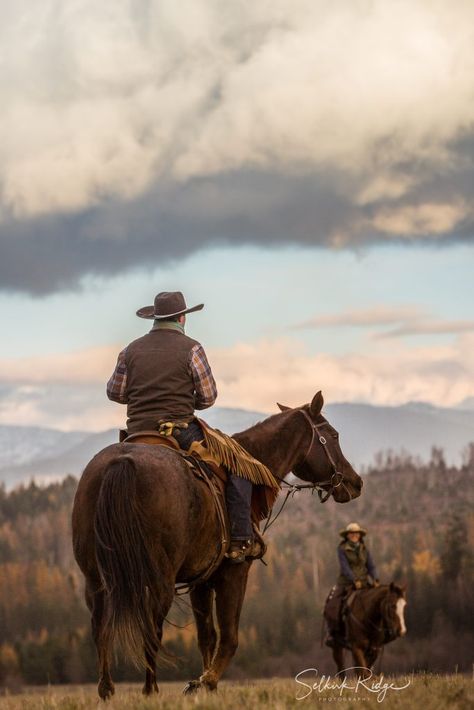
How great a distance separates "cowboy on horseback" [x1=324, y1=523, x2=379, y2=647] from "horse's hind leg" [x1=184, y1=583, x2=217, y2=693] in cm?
982

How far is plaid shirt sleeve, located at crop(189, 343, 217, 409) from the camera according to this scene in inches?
474

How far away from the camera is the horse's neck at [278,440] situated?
13.1 m

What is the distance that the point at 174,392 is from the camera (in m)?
11.9

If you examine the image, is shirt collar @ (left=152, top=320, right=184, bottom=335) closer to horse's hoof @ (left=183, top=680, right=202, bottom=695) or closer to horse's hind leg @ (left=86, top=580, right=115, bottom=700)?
horse's hind leg @ (left=86, top=580, right=115, bottom=700)

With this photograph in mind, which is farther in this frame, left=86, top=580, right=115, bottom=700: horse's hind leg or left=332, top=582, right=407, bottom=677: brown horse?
left=332, top=582, right=407, bottom=677: brown horse

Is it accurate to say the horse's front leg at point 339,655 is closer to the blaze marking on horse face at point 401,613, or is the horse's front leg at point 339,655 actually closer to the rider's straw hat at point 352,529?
the rider's straw hat at point 352,529

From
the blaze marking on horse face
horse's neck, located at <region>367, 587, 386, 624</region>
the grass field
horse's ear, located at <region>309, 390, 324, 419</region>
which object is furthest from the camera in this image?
horse's neck, located at <region>367, 587, 386, 624</region>

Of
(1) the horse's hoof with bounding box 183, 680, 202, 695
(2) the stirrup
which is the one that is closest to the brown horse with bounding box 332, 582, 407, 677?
(2) the stirrup

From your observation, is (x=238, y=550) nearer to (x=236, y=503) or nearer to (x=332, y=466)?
(x=236, y=503)

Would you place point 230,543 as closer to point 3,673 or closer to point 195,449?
point 195,449

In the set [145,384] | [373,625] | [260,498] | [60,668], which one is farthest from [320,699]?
[60,668]

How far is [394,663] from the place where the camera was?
15075 cm

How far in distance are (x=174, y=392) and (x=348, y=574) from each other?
12.5 metres

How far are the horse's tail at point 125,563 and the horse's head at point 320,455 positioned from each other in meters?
3.42
